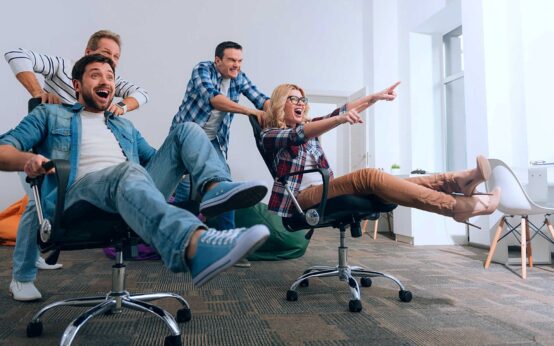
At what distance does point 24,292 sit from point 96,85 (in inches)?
39.1

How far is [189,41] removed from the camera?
5.33 m

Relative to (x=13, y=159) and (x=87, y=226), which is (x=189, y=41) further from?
(x=87, y=226)

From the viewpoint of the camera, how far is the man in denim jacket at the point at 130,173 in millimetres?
929

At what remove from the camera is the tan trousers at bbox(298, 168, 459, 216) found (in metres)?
1.59

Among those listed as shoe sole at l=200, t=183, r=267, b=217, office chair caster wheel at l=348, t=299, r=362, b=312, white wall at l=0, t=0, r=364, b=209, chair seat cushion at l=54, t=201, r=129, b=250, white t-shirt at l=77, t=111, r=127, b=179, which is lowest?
office chair caster wheel at l=348, t=299, r=362, b=312

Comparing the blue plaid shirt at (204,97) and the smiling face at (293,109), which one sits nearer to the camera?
the smiling face at (293,109)

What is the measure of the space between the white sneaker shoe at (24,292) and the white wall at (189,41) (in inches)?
141

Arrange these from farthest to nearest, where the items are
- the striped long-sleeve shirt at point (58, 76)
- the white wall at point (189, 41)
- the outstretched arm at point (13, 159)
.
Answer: the white wall at point (189, 41), the striped long-sleeve shirt at point (58, 76), the outstretched arm at point (13, 159)

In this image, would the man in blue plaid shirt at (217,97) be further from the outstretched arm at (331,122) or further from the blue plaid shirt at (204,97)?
the outstretched arm at (331,122)

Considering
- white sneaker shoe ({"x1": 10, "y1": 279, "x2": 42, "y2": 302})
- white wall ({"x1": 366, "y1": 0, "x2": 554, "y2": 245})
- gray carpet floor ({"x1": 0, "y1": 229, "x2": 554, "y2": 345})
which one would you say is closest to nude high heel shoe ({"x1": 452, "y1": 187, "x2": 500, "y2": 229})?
gray carpet floor ({"x1": 0, "y1": 229, "x2": 554, "y2": 345})

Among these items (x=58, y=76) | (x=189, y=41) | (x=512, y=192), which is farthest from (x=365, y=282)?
(x=189, y=41)

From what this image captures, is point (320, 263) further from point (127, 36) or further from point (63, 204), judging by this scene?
point (127, 36)


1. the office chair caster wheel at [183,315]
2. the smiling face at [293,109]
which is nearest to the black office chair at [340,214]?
the smiling face at [293,109]

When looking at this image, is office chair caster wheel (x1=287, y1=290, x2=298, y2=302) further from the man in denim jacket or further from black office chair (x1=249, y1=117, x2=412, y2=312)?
the man in denim jacket
